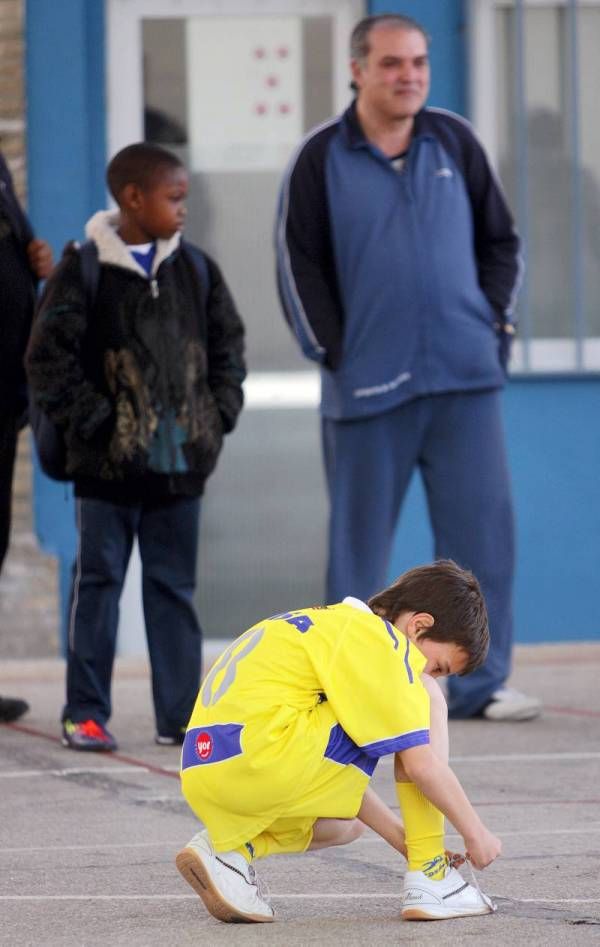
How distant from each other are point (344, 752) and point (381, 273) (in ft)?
9.08

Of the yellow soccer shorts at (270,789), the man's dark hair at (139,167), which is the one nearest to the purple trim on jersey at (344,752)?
the yellow soccer shorts at (270,789)

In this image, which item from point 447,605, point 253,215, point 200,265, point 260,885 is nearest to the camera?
point 447,605

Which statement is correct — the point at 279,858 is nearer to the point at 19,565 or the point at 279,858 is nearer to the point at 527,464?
the point at 19,565

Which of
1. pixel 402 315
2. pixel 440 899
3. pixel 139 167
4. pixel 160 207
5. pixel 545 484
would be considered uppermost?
pixel 139 167

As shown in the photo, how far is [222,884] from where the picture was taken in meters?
3.56

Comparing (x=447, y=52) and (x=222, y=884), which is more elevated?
(x=447, y=52)

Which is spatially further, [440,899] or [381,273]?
[381,273]

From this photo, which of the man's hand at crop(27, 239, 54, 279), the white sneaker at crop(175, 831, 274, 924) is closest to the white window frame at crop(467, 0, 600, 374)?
the man's hand at crop(27, 239, 54, 279)

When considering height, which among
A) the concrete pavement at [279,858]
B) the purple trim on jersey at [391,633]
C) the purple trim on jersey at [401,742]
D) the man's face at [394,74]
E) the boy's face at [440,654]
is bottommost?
the concrete pavement at [279,858]

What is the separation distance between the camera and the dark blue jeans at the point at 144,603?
5746mm

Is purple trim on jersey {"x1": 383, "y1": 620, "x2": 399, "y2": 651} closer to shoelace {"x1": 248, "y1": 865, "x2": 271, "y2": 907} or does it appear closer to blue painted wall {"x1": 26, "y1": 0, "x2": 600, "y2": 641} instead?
shoelace {"x1": 248, "y1": 865, "x2": 271, "y2": 907}

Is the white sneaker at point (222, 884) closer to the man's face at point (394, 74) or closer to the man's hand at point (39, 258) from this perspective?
the man's hand at point (39, 258)

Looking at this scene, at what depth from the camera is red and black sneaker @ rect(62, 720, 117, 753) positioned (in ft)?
18.6

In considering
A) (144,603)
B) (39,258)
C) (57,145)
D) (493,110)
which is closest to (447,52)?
(493,110)
